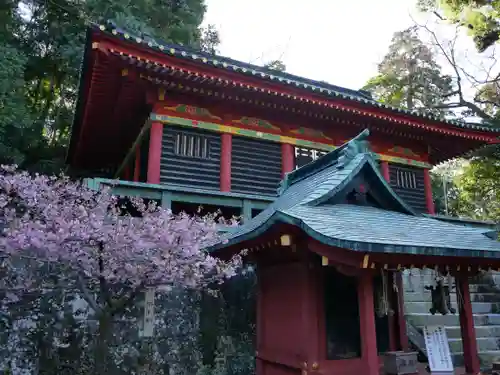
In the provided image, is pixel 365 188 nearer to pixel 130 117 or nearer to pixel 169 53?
pixel 169 53

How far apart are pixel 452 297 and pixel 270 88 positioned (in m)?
6.35

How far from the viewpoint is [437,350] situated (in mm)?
6180

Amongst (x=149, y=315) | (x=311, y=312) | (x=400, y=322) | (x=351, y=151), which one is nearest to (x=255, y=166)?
(x=351, y=151)

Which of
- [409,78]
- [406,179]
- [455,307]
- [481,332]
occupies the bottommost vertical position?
[481,332]

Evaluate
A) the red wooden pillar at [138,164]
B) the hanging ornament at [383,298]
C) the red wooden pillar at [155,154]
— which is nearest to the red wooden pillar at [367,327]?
the hanging ornament at [383,298]

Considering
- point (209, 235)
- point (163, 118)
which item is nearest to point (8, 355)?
point (209, 235)

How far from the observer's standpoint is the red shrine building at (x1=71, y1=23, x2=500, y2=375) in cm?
514

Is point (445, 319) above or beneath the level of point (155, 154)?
beneath

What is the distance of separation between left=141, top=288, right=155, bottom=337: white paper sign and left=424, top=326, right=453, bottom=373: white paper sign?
4.19 meters

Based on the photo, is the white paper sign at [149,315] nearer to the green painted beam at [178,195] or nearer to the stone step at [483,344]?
the green painted beam at [178,195]

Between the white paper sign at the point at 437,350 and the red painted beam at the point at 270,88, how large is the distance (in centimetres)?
575

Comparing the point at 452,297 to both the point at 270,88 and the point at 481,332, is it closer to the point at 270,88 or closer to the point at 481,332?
the point at 481,332

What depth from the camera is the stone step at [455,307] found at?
354 inches

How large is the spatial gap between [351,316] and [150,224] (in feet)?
9.83
